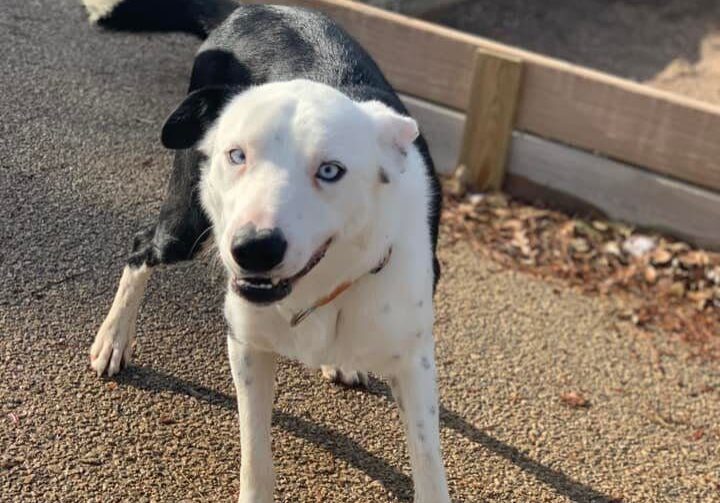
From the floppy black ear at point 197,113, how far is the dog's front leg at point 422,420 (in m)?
0.91

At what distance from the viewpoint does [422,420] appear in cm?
287

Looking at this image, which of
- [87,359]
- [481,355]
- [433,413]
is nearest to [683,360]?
[481,355]

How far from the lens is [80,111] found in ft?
16.4

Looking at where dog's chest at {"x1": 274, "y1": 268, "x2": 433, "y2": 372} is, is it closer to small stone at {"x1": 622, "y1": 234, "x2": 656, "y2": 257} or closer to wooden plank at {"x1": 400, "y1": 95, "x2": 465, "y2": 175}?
small stone at {"x1": 622, "y1": 234, "x2": 656, "y2": 257}

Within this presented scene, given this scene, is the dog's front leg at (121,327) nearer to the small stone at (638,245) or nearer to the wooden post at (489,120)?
the wooden post at (489,120)

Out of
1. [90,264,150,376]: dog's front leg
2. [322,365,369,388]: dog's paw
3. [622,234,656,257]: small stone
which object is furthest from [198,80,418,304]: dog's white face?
[622,234,656,257]: small stone

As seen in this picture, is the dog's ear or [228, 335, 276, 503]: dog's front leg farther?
[228, 335, 276, 503]: dog's front leg

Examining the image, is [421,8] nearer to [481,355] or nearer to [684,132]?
[684,132]

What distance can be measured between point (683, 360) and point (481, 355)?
987mm

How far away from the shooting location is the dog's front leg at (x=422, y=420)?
282 cm

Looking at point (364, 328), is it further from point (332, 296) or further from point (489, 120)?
point (489, 120)

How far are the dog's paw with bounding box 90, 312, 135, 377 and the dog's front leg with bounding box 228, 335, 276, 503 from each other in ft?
2.18

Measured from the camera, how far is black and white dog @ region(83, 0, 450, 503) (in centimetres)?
228

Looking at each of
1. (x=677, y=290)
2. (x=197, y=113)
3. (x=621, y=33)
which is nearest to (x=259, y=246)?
(x=197, y=113)
